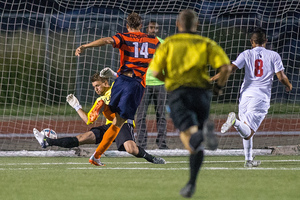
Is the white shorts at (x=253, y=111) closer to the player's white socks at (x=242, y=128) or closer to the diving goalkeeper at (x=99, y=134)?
the player's white socks at (x=242, y=128)

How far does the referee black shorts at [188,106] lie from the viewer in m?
5.83

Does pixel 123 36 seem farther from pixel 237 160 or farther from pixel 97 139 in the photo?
pixel 237 160

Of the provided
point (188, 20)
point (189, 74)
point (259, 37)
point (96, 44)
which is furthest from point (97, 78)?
point (189, 74)

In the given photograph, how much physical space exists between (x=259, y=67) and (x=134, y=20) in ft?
5.88

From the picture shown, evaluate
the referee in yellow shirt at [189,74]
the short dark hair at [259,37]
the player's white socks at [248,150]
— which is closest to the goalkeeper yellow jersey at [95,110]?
the player's white socks at [248,150]

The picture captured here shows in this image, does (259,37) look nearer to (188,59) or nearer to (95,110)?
(95,110)

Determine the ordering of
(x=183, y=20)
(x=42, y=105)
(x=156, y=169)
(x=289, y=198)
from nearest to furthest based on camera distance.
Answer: (x=289, y=198) < (x=183, y=20) < (x=156, y=169) < (x=42, y=105)

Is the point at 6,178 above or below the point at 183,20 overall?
below

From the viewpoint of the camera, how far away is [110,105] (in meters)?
8.41

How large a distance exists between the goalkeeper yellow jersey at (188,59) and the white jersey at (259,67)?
2817 mm

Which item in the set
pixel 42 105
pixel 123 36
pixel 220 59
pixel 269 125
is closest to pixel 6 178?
pixel 123 36

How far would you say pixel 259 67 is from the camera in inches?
343

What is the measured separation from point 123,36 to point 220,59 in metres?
2.75

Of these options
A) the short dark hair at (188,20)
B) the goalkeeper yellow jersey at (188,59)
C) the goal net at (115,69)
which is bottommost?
the goal net at (115,69)
